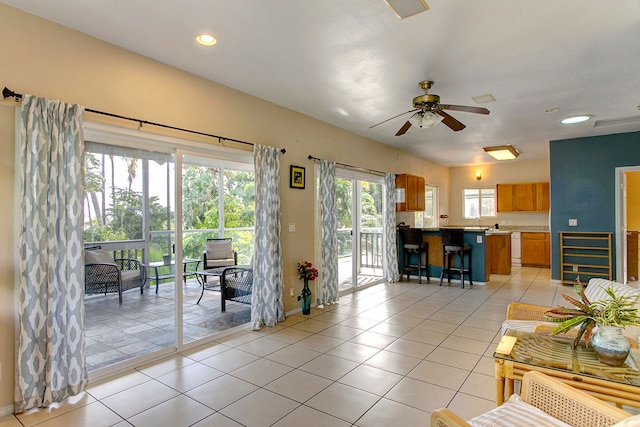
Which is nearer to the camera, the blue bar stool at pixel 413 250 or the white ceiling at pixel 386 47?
the white ceiling at pixel 386 47

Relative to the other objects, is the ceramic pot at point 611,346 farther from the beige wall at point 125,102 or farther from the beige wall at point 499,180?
the beige wall at point 499,180

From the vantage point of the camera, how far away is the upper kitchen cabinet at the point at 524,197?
29.0 ft

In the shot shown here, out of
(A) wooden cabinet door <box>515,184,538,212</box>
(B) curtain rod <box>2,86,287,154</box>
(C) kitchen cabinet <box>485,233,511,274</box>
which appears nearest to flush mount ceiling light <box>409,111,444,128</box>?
(B) curtain rod <box>2,86,287,154</box>

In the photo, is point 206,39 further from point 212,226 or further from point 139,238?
point 212,226

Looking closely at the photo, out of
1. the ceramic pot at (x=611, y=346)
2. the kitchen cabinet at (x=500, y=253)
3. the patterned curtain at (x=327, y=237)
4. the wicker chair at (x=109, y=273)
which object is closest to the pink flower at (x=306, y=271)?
the patterned curtain at (x=327, y=237)

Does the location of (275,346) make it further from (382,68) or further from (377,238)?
(377,238)

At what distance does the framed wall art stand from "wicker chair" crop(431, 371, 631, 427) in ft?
11.4

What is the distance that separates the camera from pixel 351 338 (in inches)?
147

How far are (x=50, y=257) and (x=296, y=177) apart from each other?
9.42 ft

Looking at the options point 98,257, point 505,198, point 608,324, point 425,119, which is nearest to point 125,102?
point 98,257

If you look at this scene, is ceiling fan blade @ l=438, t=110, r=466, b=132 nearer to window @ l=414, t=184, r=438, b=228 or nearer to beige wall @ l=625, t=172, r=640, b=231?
window @ l=414, t=184, r=438, b=228

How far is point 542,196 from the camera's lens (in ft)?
29.0

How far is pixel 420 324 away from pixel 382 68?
3.01 meters

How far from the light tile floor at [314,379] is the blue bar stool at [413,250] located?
235cm
